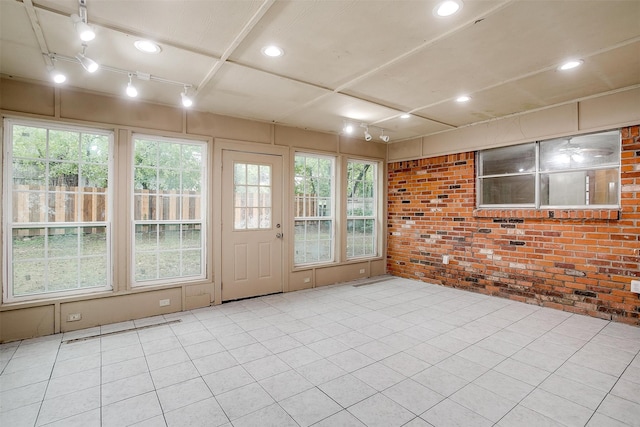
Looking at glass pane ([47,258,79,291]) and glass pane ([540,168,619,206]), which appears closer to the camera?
glass pane ([47,258,79,291])

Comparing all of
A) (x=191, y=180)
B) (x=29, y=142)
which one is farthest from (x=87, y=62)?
(x=191, y=180)

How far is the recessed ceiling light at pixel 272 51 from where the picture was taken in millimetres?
2598

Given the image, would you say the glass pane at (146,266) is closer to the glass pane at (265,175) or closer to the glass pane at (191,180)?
the glass pane at (191,180)

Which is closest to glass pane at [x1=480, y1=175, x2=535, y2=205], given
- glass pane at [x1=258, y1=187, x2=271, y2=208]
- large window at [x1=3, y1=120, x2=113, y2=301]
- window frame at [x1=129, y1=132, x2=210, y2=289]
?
glass pane at [x1=258, y1=187, x2=271, y2=208]

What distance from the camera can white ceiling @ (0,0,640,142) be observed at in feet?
6.95

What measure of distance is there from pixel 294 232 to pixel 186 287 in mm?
1832

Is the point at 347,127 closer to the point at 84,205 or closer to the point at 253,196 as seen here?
the point at 253,196

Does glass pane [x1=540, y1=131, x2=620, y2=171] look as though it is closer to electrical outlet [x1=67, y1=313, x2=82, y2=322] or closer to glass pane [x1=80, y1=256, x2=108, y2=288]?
glass pane [x1=80, y1=256, x2=108, y2=288]

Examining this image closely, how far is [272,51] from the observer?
265cm

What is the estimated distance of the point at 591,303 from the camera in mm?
3777

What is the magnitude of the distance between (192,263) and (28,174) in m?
2.00

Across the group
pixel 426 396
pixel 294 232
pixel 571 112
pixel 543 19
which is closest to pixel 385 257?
pixel 294 232

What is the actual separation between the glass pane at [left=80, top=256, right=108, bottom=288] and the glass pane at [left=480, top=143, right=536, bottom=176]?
5.49 meters

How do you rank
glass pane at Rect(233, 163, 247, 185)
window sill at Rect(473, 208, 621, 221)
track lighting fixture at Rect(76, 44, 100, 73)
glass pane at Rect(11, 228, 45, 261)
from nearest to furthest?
track lighting fixture at Rect(76, 44, 100, 73) < glass pane at Rect(11, 228, 45, 261) < window sill at Rect(473, 208, 621, 221) < glass pane at Rect(233, 163, 247, 185)
